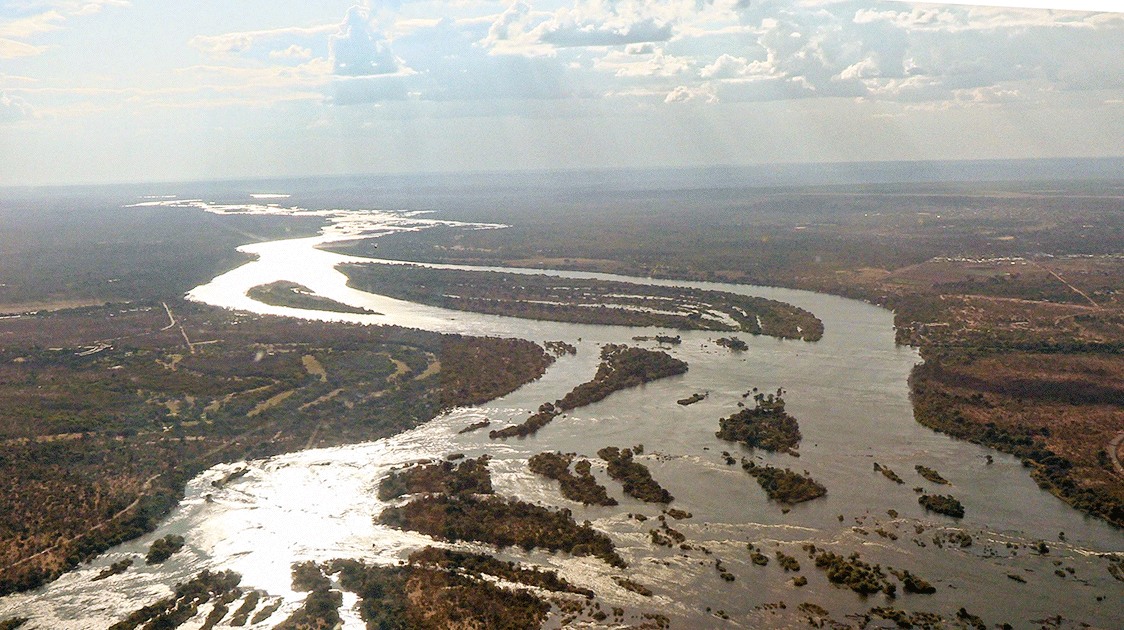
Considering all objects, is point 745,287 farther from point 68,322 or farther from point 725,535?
point 68,322

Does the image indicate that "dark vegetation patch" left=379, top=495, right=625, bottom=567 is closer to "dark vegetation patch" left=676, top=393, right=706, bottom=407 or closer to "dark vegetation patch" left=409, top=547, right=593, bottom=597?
"dark vegetation patch" left=409, top=547, right=593, bottom=597

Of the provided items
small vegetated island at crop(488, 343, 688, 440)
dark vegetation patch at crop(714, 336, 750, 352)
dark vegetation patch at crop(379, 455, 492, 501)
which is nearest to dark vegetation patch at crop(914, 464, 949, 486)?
small vegetated island at crop(488, 343, 688, 440)

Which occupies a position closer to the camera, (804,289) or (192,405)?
(192,405)

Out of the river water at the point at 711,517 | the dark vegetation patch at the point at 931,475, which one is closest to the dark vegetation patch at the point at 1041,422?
the river water at the point at 711,517

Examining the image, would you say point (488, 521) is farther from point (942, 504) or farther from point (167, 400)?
point (167, 400)

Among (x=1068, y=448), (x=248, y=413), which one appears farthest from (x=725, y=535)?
(x=248, y=413)

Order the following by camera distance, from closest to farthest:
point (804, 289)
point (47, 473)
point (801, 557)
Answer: point (801, 557) < point (47, 473) < point (804, 289)

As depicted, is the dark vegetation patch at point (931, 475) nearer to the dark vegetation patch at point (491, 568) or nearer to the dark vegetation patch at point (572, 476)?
the dark vegetation patch at point (572, 476)
